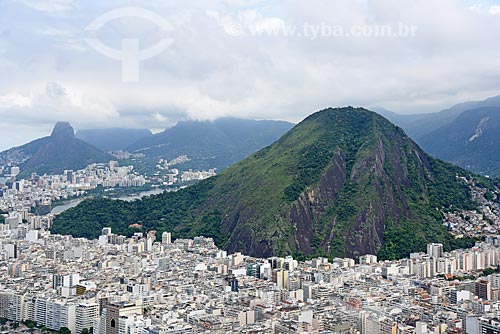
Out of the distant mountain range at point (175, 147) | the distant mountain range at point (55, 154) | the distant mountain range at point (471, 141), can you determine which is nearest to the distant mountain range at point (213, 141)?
the distant mountain range at point (175, 147)

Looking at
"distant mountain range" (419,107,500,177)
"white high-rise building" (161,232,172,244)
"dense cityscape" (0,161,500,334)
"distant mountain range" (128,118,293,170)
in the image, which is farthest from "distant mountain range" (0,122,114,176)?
"dense cityscape" (0,161,500,334)

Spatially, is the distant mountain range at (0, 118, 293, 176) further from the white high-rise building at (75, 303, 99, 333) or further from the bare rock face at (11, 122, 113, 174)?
the white high-rise building at (75, 303, 99, 333)

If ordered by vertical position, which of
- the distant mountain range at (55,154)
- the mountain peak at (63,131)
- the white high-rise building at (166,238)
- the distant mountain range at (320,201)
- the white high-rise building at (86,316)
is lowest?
the white high-rise building at (86,316)

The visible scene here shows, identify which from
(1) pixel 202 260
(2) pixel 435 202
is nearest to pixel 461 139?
(2) pixel 435 202

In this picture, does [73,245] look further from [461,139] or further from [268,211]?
[461,139]

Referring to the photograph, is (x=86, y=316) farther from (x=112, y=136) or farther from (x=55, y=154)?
(x=112, y=136)

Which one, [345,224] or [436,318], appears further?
[345,224]

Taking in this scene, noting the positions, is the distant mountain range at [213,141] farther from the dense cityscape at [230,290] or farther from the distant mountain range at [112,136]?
the dense cityscape at [230,290]
